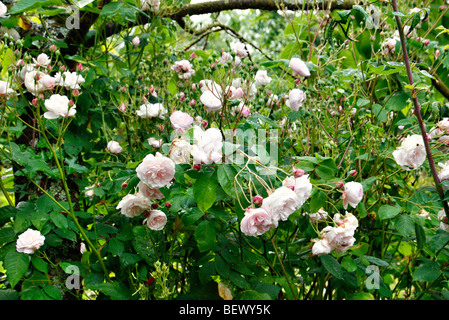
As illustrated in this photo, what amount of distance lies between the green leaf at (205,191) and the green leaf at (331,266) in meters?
0.38

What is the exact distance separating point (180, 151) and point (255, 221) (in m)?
0.26

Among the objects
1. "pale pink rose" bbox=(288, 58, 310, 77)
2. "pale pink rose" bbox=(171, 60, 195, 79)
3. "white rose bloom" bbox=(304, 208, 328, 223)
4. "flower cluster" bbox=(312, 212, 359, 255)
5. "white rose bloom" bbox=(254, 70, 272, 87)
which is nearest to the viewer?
"flower cluster" bbox=(312, 212, 359, 255)

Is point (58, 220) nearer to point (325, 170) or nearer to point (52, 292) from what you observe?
point (52, 292)

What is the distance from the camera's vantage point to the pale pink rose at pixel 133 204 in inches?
40.9

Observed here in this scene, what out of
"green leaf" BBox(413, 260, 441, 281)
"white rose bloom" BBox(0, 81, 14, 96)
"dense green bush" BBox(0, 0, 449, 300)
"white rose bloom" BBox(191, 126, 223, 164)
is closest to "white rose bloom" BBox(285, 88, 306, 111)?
"dense green bush" BBox(0, 0, 449, 300)

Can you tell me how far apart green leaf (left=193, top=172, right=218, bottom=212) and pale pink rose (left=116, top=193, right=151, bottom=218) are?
0.62 feet

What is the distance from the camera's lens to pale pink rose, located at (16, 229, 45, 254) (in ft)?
3.57

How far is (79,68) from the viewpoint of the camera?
47.0 inches

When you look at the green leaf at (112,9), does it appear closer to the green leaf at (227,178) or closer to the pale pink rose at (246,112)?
the pale pink rose at (246,112)

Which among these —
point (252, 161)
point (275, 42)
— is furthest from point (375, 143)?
point (275, 42)

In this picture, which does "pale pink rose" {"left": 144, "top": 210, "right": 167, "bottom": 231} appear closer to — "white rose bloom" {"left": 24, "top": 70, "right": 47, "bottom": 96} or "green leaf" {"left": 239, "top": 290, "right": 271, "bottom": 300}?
"green leaf" {"left": 239, "top": 290, "right": 271, "bottom": 300}

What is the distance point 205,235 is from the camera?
1.03 meters

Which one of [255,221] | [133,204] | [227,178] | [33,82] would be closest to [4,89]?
[33,82]

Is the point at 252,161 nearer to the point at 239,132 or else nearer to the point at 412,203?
the point at 239,132
